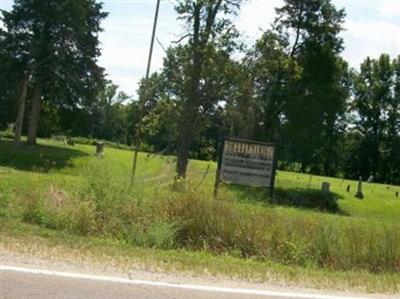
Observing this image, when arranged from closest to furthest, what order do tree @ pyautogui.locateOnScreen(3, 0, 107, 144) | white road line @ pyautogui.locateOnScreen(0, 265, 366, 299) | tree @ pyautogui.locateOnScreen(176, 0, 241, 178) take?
white road line @ pyautogui.locateOnScreen(0, 265, 366, 299) → tree @ pyautogui.locateOnScreen(176, 0, 241, 178) → tree @ pyautogui.locateOnScreen(3, 0, 107, 144)

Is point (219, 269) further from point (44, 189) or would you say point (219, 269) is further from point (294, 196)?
point (294, 196)

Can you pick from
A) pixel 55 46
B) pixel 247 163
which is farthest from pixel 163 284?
pixel 55 46

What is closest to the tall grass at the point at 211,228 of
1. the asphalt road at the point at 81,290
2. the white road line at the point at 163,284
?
the white road line at the point at 163,284

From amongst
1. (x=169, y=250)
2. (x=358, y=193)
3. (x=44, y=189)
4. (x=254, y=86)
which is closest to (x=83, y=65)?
(x=254, y=86)

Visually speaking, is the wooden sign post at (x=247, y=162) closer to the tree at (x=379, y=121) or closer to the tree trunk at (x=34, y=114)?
the tree trunk at (x=34, y=114)

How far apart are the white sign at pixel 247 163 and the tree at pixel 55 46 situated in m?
31.5

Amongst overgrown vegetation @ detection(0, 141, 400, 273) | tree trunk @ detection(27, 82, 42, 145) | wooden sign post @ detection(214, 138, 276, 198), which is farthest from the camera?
tree trunk @ detection(27, 82, 42, 145)

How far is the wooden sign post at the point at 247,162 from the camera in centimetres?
2006

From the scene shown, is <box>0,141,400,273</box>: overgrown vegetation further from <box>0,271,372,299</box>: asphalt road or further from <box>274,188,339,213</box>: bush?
<box>274,188,339,213</box>: bush

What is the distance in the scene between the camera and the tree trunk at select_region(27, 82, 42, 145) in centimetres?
5086

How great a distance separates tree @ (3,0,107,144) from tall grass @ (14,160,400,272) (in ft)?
126

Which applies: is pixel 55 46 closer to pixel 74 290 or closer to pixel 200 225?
pixel 200 225

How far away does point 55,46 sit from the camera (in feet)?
161

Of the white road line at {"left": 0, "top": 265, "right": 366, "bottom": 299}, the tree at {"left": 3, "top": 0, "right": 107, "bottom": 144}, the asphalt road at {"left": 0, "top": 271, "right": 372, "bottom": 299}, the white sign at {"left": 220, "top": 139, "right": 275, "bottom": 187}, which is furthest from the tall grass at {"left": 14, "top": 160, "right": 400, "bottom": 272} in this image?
the tree at {"left": 3, "top": 0, "right": 107, "bottom": 144}
